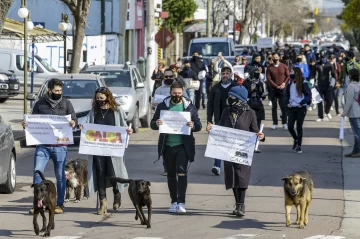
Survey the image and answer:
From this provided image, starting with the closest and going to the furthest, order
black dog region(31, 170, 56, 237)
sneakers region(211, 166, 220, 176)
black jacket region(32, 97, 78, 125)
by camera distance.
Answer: black dog region(31, 170, 56, 237)
black jacket region(32, 97, 78, 125)
sneakers region(211, 166, 220, 176)

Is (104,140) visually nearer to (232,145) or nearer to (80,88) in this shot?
(232,145)

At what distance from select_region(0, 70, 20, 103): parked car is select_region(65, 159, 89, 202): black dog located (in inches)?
788

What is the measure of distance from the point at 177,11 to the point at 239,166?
1983 inches

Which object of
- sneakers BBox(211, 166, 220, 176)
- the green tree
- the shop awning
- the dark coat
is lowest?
sneakers BBox(211, 166, 220, 176)

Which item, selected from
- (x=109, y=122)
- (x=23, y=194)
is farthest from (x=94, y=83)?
(x=109, y=122)

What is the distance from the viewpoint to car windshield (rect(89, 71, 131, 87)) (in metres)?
23.8

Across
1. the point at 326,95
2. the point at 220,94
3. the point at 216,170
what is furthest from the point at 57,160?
the point at 326,95

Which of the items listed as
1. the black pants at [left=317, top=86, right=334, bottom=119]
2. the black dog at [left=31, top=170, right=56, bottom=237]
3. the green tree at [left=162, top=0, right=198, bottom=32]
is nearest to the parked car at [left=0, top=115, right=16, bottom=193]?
the black dog at [left=31, top=170, right=56, bottom=237]

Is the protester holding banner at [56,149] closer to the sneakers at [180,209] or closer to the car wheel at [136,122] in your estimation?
the sneakers at [180,209]

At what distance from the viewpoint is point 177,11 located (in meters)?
61.9

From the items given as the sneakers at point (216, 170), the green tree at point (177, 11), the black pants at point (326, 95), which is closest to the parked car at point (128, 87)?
the black pants at point (326, 95)

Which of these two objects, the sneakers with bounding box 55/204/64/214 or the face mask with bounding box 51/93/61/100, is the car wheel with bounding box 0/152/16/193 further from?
the face mask with bounding box 51/93/61/100

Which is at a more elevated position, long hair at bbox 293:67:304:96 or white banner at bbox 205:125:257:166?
long hair at bbox 293:67:304:96

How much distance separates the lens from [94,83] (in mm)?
21703
